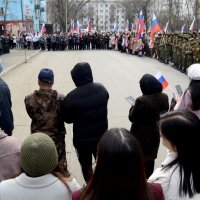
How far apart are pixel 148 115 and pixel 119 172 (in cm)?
239

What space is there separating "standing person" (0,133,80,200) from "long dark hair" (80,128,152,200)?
1.15 feet

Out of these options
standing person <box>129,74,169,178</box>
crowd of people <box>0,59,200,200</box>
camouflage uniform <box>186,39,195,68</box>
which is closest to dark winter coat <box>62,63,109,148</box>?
standing person <box>129,74,169,178</box>

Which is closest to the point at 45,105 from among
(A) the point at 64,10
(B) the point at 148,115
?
(B) the point at 148,115

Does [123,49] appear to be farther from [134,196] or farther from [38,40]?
[134,196]

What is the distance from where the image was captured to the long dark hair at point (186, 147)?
2.35 m

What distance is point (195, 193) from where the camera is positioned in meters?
2.34

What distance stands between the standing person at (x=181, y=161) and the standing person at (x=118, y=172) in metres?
0.29

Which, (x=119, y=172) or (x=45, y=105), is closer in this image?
(x=119, y=172)

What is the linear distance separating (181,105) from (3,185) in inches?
113

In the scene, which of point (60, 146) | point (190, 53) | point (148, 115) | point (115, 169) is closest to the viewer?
point (115, 169)

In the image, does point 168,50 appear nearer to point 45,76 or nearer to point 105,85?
point 105,85

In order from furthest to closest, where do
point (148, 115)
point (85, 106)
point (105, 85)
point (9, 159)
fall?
point (105, 85), point (148, 115), point (85, 106), point (9, 159)

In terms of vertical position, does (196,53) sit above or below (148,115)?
below

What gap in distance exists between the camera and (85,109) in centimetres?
431
